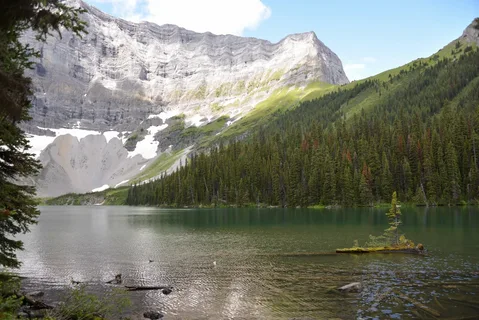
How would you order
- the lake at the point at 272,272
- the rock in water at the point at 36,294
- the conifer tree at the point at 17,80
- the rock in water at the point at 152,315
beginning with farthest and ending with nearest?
the rock in water at the point at 36,294
the lake at the point at 272,272
the rock in water at the point at 152,315
the conifer tree at the point at 17,80

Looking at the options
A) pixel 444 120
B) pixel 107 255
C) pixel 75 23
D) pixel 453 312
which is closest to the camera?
pixel 75 23

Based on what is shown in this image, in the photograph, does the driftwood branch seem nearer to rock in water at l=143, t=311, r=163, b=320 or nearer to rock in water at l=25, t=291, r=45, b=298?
rock in water at l=143, t=311, r=163, b=320

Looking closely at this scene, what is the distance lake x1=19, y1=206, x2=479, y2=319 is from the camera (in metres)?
25.0

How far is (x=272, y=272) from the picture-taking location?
36.2 metres

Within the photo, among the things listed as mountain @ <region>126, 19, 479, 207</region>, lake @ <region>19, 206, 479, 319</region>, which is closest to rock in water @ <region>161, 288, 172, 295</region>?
lake @ <region>19, 206, 479, 319</region>

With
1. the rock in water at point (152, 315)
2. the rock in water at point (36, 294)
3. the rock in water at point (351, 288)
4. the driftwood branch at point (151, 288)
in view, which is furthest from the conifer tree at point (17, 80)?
the rock in water at point (351, 288)

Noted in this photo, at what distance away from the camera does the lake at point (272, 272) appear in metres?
25.0

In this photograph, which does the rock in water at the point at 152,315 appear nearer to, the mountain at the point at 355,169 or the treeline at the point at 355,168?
the mountain at the point at 355,169

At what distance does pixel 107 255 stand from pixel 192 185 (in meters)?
132

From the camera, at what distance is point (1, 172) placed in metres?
20.9

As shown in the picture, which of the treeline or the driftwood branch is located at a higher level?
the treeline

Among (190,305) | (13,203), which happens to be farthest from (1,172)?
(190,305)

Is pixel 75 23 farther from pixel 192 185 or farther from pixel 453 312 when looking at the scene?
pixel 192 185

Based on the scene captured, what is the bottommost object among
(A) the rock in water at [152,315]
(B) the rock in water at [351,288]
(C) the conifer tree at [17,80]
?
(A) the rock in water at [152,315]
